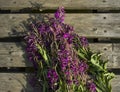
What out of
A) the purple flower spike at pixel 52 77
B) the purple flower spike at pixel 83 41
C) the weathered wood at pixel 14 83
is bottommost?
the weathered wood at pixel 14 83

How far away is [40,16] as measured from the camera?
11.8 ft

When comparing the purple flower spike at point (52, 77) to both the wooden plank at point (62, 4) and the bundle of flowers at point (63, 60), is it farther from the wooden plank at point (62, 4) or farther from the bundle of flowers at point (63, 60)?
the wooden plank at point (62, 4)

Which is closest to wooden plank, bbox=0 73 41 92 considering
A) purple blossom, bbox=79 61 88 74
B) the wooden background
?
the wooden background

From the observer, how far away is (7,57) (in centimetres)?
350

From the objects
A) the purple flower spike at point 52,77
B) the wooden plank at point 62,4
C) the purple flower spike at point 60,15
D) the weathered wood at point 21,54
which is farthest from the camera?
the wooden plank at point 62,4

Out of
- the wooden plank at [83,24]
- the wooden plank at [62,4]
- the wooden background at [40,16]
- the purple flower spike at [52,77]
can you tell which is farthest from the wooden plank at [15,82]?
the wooden plank at [62,4]

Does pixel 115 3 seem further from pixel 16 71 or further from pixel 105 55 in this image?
pixel 16 71

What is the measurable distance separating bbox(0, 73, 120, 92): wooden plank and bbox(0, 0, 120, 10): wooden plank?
76 centimetres

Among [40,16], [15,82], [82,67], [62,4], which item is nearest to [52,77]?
[82,67]

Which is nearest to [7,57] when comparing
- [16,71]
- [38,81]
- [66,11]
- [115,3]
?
[16,71]

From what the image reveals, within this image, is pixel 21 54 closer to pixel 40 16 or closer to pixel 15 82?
pixel 15 82

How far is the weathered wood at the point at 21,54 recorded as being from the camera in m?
3.42

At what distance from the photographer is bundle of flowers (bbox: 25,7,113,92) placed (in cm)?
316

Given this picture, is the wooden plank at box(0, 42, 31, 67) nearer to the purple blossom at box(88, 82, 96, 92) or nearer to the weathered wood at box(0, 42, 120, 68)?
the weathered wood at box(0, 42, 120, 68)
